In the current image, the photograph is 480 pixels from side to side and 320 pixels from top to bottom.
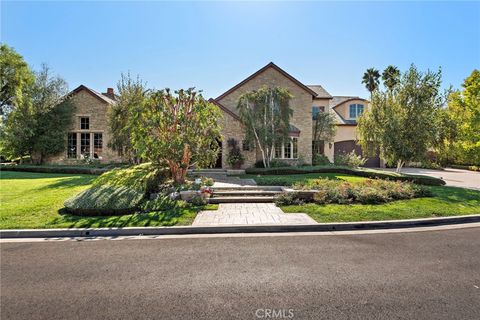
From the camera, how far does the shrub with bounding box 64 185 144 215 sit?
297 inches

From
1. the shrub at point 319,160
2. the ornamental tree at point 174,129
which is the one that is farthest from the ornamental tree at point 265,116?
the ornamental tree at point 174,129

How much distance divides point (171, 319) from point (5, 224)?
641cm

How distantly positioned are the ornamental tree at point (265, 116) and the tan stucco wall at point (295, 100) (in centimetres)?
296

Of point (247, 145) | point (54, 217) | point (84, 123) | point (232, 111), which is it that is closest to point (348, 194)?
point (54, 217)

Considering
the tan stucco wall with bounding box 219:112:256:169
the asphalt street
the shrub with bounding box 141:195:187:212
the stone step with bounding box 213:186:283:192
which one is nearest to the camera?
the asphalt street

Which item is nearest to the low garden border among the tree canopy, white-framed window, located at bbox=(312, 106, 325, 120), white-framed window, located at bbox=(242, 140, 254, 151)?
the tree canopy

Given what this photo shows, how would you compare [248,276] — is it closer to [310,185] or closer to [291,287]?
[291,287]

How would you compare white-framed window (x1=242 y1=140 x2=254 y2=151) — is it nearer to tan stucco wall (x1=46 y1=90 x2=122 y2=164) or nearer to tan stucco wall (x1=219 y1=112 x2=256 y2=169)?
tan stucco wall (x1=219 y1=112 x2=256 y2=169)

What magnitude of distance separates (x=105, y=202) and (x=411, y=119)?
14508 mm

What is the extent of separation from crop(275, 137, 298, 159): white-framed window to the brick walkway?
12.7 meters

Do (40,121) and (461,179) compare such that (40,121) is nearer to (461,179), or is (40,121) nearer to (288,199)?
(288,199)

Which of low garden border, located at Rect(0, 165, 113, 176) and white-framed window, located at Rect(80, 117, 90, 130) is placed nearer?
low garden border, located at Rect(0, 165, 113, 176)

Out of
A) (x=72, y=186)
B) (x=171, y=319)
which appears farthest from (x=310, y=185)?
(x=72, y=186)

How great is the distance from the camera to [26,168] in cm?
1844
